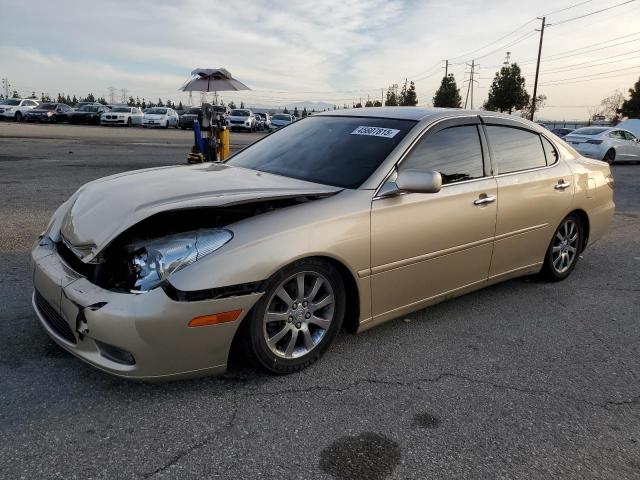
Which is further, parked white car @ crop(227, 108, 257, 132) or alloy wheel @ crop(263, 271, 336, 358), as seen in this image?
parked white car @ crop(227, 108, 257, 132)

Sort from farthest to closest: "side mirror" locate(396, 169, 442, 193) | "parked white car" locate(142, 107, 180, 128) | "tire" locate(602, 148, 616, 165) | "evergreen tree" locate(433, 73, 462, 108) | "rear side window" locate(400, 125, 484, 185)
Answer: "evergreen tree" locate(433, 73, 462, 108) → "parked white car" locate(142, 107, 180, 128) → "tire" locate(602, 148, 616, 165) → "rear side window" locate(400, 125, 484, 185) → "side mirror" locate(396, 169, 442, 193)

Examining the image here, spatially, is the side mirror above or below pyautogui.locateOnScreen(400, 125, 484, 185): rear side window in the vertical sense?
below

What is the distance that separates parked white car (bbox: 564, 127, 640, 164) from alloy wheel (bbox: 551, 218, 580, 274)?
1499 cm

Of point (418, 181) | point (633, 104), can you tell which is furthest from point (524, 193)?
point (633, 104)

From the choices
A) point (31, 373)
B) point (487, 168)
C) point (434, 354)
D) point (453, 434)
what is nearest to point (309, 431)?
point (453, 434)

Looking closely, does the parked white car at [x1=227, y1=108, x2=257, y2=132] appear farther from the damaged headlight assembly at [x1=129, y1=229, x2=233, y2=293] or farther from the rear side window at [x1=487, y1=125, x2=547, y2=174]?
the damaged headlight assembly at [x1=129, y1=229, x2=233, y2=293]

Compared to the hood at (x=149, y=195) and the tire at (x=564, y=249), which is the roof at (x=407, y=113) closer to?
the hood at (x=149, y=195)

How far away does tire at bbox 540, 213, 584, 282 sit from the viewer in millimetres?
4766

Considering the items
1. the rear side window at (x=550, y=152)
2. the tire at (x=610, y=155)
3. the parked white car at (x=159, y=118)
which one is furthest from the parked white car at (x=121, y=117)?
the rear side window at (x=550, y=152)

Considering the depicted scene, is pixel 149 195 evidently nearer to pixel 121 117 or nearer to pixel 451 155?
pixel 451 155

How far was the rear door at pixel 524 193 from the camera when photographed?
13.5ft

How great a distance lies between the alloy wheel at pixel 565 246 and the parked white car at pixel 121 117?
36867 mm

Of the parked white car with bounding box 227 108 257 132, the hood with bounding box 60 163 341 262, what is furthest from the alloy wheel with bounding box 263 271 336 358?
the parked white car with bounding box 227 108 257 132

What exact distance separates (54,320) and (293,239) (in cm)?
139
